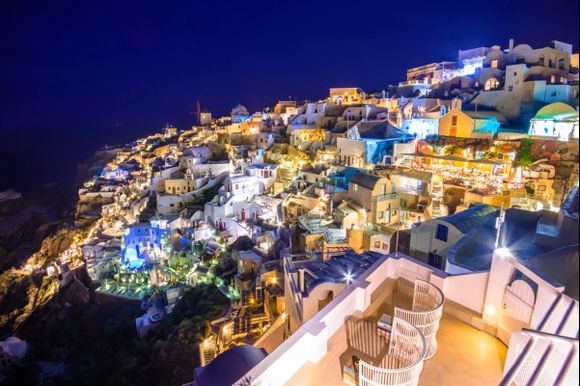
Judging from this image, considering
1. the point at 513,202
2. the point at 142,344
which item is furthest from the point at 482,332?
the point at 142,344

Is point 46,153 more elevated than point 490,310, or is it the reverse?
point 46,153

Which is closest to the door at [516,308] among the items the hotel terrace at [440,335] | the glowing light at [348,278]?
the hotel terrace at [440,335]

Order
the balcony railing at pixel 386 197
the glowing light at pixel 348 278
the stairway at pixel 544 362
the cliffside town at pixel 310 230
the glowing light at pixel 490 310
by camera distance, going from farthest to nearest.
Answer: the balcony railing at pixel 386 197, the glowing light at pixel 348 278, the cliffside town at pixel 310 230, the glowing light at pixel 490 310, the stairway at pixel 544 362

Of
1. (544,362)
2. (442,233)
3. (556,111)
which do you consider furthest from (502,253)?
(556,111)

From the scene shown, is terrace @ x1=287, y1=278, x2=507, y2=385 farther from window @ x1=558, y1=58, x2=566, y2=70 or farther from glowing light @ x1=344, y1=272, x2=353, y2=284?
window @ x1=558, y1=58, x2=566, y2=70

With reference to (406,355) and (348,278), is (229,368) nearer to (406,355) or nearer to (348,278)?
(406,355)

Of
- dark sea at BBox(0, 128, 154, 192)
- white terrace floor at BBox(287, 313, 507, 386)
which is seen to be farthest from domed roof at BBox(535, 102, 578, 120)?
dark sea at BBox(0, 128, 154, 192)

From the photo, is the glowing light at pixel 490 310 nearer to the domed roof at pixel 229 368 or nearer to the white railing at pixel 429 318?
the white railing at pixel 429 318
